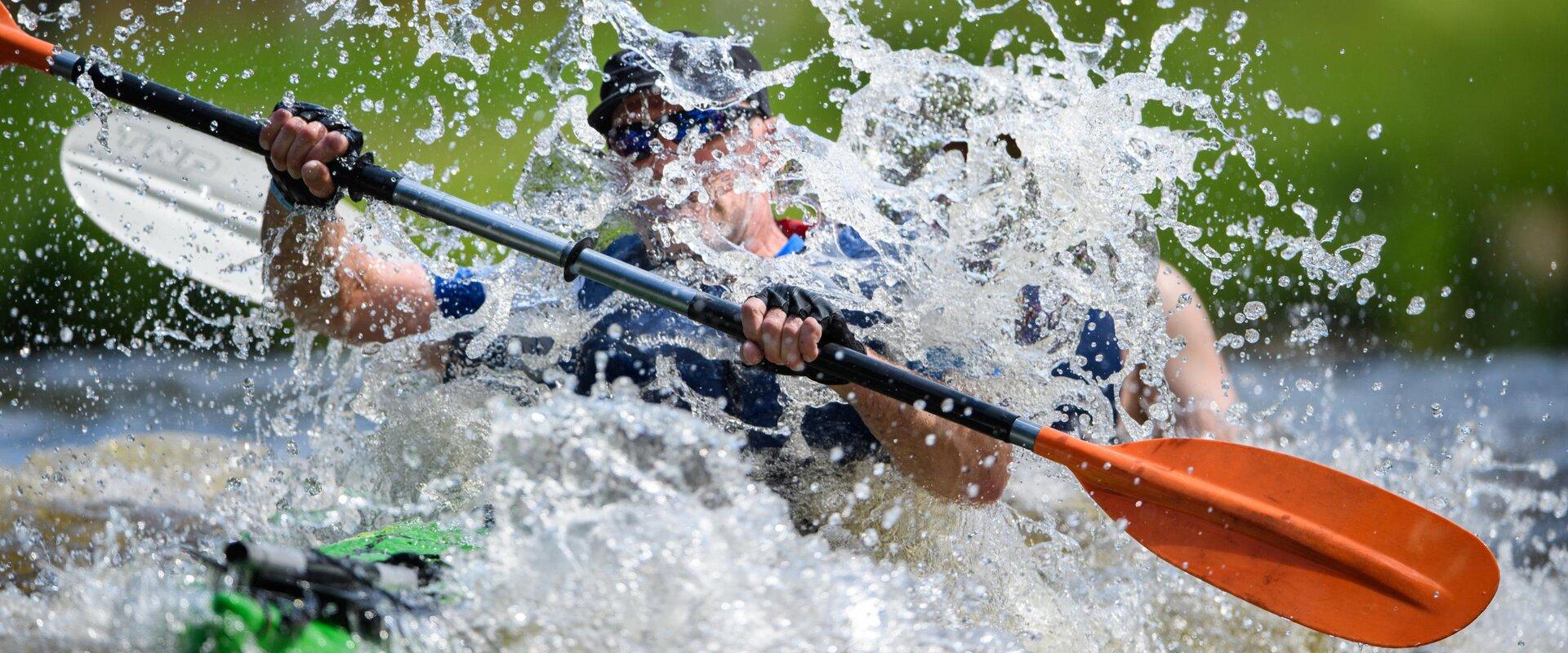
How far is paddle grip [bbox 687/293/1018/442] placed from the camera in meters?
1.47

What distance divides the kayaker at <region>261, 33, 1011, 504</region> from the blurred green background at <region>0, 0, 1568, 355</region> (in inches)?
92.4

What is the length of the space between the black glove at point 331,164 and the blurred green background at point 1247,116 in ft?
8.41

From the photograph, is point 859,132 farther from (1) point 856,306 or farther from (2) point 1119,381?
(2) point 1119,381

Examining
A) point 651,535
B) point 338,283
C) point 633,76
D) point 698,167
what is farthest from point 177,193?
point 651,535

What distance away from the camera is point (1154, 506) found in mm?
1631

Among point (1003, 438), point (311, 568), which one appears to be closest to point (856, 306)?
point (1003, 438)

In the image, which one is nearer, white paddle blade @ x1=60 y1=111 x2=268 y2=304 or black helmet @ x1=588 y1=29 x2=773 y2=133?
black helmet @ x1=588 y1=29 x2=773 y2=133

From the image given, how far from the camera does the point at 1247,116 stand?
473cm

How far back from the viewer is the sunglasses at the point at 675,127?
1.77 meters

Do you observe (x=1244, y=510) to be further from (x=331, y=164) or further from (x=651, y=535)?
(x=331, y=164)

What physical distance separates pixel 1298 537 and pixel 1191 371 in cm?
32

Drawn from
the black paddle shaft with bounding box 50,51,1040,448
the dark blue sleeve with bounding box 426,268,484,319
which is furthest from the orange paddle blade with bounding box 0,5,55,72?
the dark blue sleeve with bounding box 426,268,484,319

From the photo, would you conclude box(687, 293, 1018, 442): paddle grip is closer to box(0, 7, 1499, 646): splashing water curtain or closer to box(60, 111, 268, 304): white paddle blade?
box(0, 7, 1499, 646): splashing water curtain

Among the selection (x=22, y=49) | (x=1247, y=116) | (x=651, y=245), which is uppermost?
(x=22, y=49)
